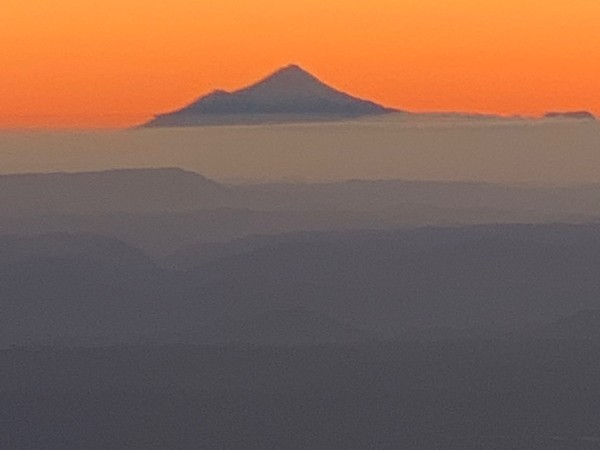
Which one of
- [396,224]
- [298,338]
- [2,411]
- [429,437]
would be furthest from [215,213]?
[429,437]

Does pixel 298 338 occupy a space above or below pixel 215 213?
below

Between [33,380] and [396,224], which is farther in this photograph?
[396,224]

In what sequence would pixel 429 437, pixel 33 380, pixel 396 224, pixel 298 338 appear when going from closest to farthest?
pixel 429 437, pixel 33 380, pixel 298 338, pixel 396 224

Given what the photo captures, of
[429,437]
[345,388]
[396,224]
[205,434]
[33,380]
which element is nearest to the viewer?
[429,437]

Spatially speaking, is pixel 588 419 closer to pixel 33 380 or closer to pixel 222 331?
pixel 33 380

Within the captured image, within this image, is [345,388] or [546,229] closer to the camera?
[345,388]

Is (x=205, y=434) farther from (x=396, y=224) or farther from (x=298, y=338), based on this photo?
(x=396, y=224)

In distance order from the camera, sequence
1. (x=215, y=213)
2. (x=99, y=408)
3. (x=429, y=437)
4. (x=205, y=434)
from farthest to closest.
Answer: (x=215, y=213) < (x=99, y=408) < (x=205, y=434) < (x=429, y=437)

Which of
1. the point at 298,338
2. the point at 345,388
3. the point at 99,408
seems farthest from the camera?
the point at 298,338

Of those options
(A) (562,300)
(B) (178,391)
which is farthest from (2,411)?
(A) (562,300)
